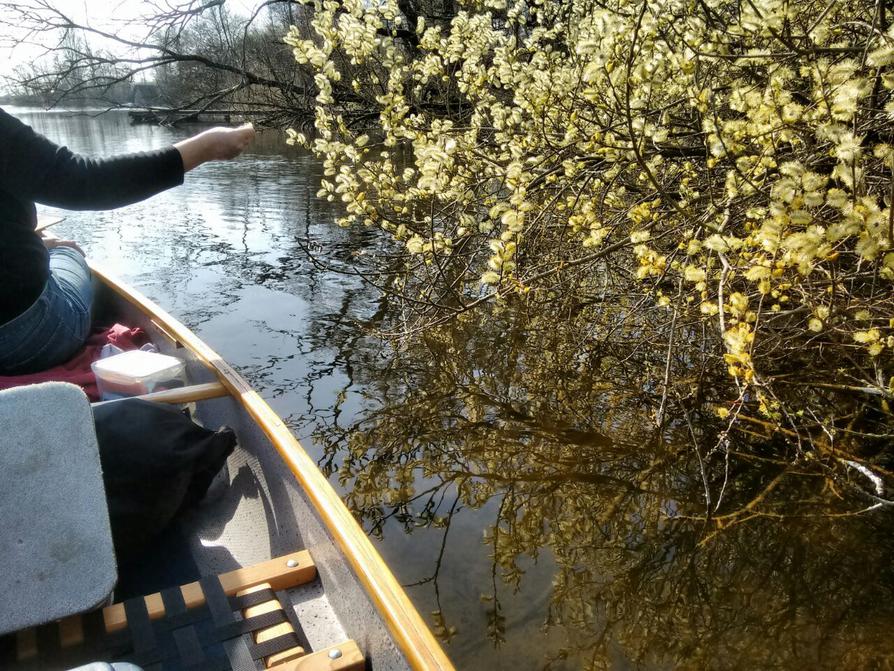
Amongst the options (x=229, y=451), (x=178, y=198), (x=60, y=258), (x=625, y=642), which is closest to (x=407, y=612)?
(x=229, y=451)

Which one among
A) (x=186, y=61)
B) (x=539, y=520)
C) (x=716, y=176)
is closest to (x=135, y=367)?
→ (x=539, y=520)

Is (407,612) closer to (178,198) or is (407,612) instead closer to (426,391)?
→ (426,391)

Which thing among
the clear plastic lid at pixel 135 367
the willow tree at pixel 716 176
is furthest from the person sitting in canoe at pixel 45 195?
the willow tree at pixel 716 176

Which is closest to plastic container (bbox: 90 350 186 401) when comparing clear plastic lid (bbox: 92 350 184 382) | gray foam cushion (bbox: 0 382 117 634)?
clear plastic lid (bbox: 92 350 184 382)

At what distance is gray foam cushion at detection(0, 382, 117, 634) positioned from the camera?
1.67 m

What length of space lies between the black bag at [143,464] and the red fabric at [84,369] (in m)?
0.56

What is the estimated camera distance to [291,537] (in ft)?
8.05

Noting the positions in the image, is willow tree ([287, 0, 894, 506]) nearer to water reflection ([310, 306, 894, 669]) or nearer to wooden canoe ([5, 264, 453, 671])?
water reflection ([310, 306, 894, 669])

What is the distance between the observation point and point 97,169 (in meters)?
2.38

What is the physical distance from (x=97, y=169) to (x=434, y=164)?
1.65 metres

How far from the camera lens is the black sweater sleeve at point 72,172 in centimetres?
221

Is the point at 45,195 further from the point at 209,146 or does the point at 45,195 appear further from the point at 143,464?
the point at 143,464

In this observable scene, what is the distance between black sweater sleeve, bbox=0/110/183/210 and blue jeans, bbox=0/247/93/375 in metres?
0.56

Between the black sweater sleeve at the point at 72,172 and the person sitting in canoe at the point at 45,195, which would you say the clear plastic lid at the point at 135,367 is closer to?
the person sitting in canoe at the point at 45,195
